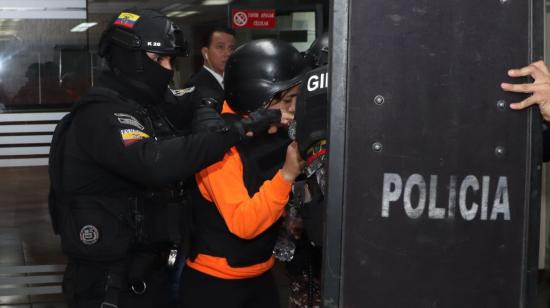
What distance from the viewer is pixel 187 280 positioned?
8.75 feet

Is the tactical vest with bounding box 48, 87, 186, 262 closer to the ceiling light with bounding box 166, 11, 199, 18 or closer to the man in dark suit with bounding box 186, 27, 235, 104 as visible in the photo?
the man in dark suit with bounding box 186, 27, 235, 104

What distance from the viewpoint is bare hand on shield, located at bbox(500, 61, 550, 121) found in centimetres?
145

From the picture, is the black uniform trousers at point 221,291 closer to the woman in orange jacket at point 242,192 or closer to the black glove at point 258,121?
the woman in orange jacket at point 242,192

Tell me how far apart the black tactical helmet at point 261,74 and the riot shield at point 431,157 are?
1049 mm

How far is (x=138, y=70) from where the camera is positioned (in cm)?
265

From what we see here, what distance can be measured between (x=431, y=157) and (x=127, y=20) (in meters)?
1.50

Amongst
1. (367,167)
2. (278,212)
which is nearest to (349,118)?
(367,167)

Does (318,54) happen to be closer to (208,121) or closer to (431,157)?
(208,121)

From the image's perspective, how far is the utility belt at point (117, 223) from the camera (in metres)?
2.61

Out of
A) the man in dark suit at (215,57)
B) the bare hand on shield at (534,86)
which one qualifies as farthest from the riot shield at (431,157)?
the man in dark suit at (215,57)

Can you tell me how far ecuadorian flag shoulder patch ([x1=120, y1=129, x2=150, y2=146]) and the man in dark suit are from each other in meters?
2.17

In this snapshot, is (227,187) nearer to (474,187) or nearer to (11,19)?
(474,187)

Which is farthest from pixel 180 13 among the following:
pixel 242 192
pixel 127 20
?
pixel 242 192

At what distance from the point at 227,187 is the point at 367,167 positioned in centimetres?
101
